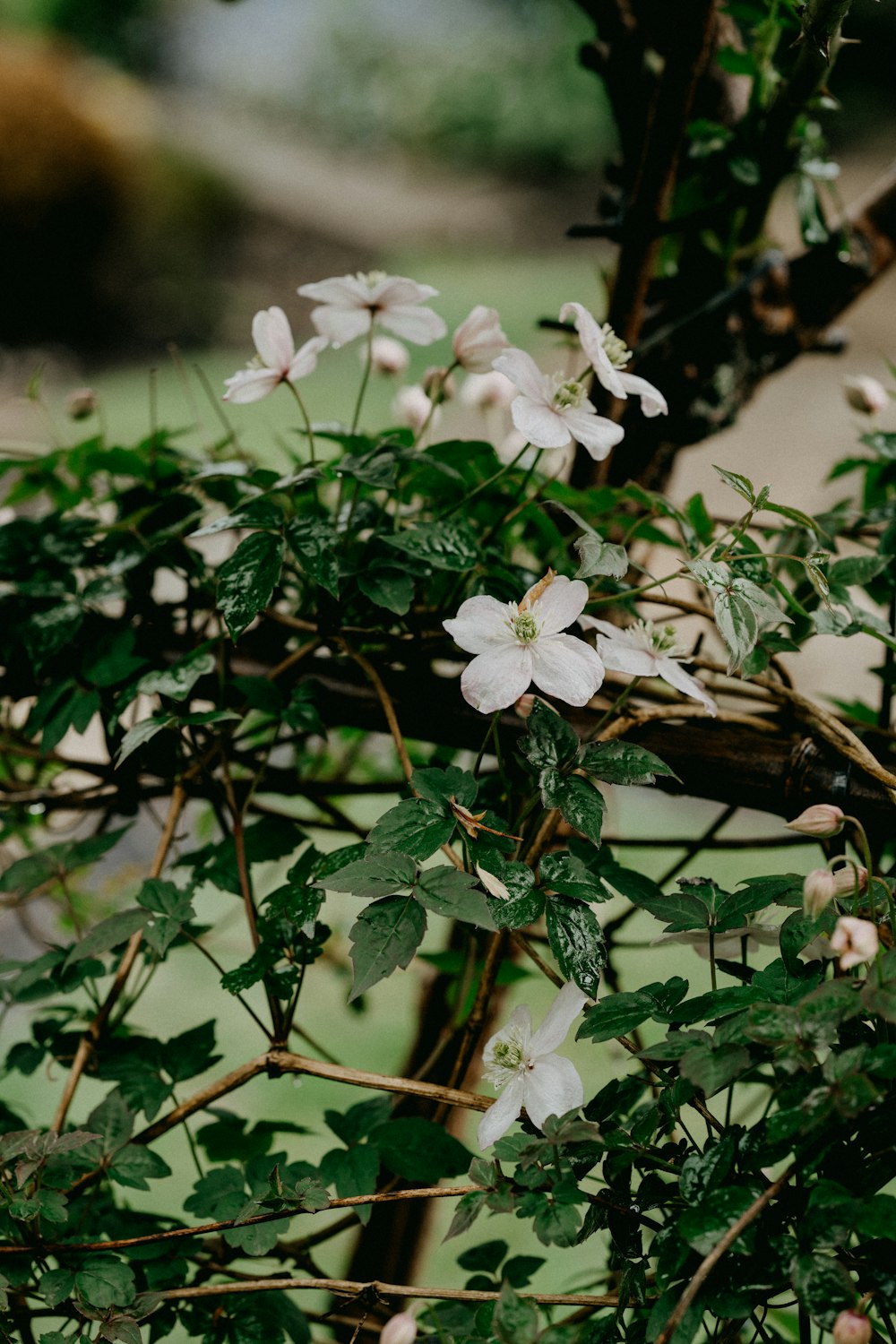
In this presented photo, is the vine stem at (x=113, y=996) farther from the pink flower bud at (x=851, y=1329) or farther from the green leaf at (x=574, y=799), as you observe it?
the pink flower bud at (x=851, y=1329)

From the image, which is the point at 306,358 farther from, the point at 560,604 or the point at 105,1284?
the point at 105,1284

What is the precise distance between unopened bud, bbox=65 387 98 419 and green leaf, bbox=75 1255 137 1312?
578mm

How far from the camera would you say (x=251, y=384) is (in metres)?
0.55

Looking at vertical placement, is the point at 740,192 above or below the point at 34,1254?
above

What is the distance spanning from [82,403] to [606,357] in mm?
475

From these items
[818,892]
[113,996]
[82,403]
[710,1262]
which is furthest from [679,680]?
[82,403]

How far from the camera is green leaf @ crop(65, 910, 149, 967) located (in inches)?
19.7

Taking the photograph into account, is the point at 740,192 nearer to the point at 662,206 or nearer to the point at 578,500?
the point at 662,206

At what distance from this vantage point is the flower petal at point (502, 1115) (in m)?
0.39

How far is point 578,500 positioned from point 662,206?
→ 0.21 m

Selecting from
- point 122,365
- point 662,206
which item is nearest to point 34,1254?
point 662,206

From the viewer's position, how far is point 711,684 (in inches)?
24.3

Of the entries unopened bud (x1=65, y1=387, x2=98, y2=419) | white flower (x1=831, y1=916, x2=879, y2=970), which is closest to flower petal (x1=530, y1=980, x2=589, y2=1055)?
white flower (x1=831, y1=916, x2=879, y2=970)

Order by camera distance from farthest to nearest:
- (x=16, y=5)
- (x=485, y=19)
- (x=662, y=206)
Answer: (x=485, y=19), (x=16, y=5), (x=662, y=206)
